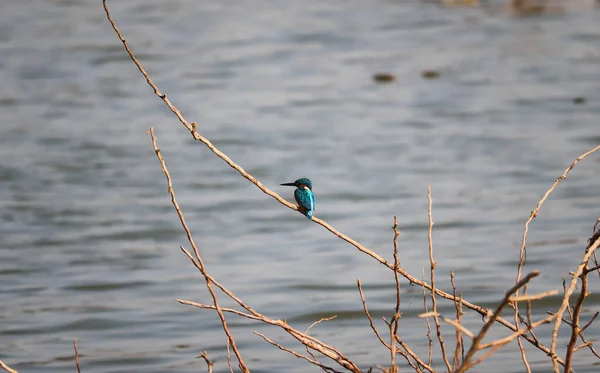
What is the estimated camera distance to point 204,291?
7453 mm

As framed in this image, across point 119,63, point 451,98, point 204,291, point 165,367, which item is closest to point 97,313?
point 204,291

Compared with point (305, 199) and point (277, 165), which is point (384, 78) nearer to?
point (277, 165)

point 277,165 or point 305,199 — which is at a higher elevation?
point 305,199

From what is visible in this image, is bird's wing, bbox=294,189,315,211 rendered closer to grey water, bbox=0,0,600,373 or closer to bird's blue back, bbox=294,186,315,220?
bird's blue back, bbox=294,186,315,220

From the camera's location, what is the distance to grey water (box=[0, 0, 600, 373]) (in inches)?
276

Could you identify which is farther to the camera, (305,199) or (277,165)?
(277,165)

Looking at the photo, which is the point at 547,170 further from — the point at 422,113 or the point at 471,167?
the point at 422,113

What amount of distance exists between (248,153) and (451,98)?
104 inches

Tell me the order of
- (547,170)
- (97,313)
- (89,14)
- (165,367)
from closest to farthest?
(165,367), (97,313), (547,170), (89,14)

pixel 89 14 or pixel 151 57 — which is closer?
pixel 151 57

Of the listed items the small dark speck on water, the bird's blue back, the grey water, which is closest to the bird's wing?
the bird's blue back

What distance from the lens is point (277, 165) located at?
1085cm

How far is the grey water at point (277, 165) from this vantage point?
701cm

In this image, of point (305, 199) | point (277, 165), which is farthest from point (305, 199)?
point (277, 165)
